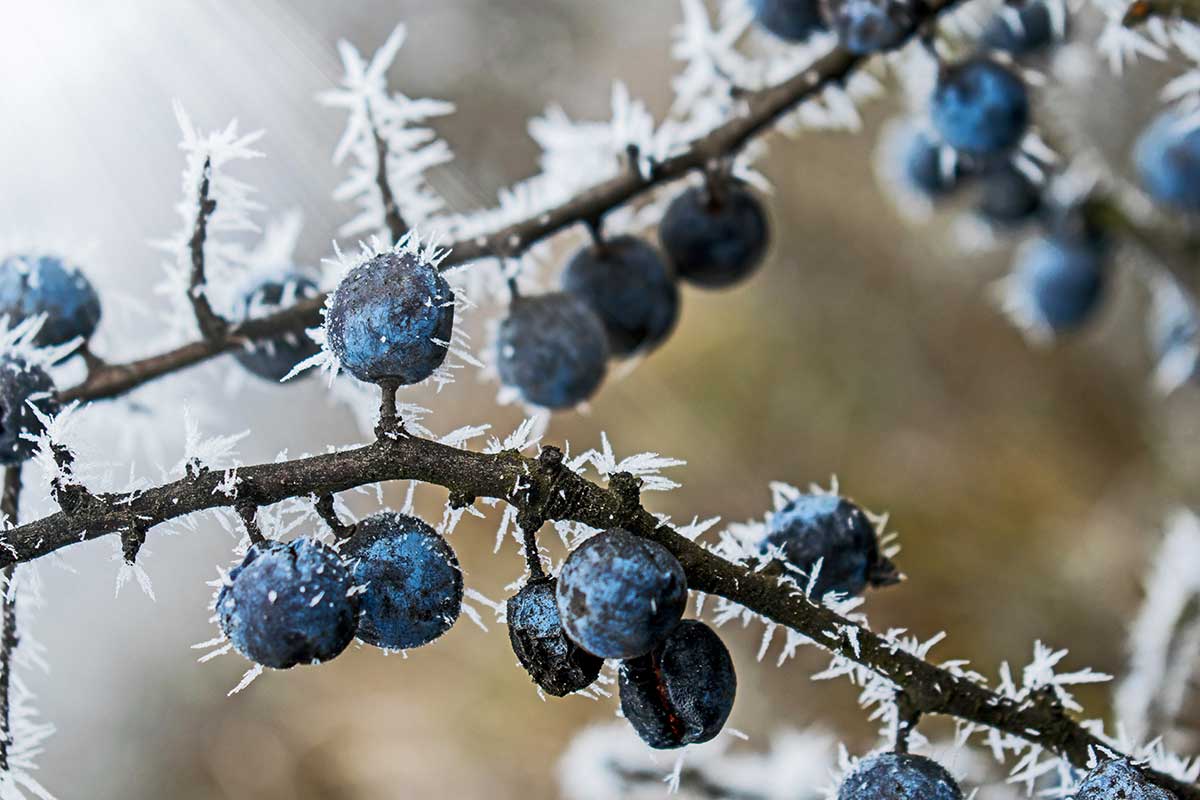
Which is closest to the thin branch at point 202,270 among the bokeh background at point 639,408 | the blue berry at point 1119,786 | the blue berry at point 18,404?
the blue berry at point 18,404

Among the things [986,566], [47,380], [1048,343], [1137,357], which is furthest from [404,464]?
[1137,357]

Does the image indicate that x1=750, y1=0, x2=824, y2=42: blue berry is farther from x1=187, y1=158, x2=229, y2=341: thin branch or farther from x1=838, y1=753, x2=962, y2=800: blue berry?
x1=838, y1=753, x2=962, y2=800: blue berry

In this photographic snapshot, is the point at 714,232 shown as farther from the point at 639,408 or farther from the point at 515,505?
the point at 639,408

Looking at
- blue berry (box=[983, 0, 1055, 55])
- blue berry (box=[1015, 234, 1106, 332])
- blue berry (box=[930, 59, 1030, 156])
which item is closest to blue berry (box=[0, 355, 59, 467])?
blue berry (box=[930, 59, 1030, 156])

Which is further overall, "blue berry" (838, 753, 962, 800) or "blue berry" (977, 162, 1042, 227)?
"blue berry" (977, 162, 1042, 227)

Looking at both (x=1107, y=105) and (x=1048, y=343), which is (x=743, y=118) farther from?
(x=1107, y=105)

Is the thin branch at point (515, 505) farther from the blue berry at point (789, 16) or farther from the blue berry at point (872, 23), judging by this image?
the blue berry at point (789, 16)
